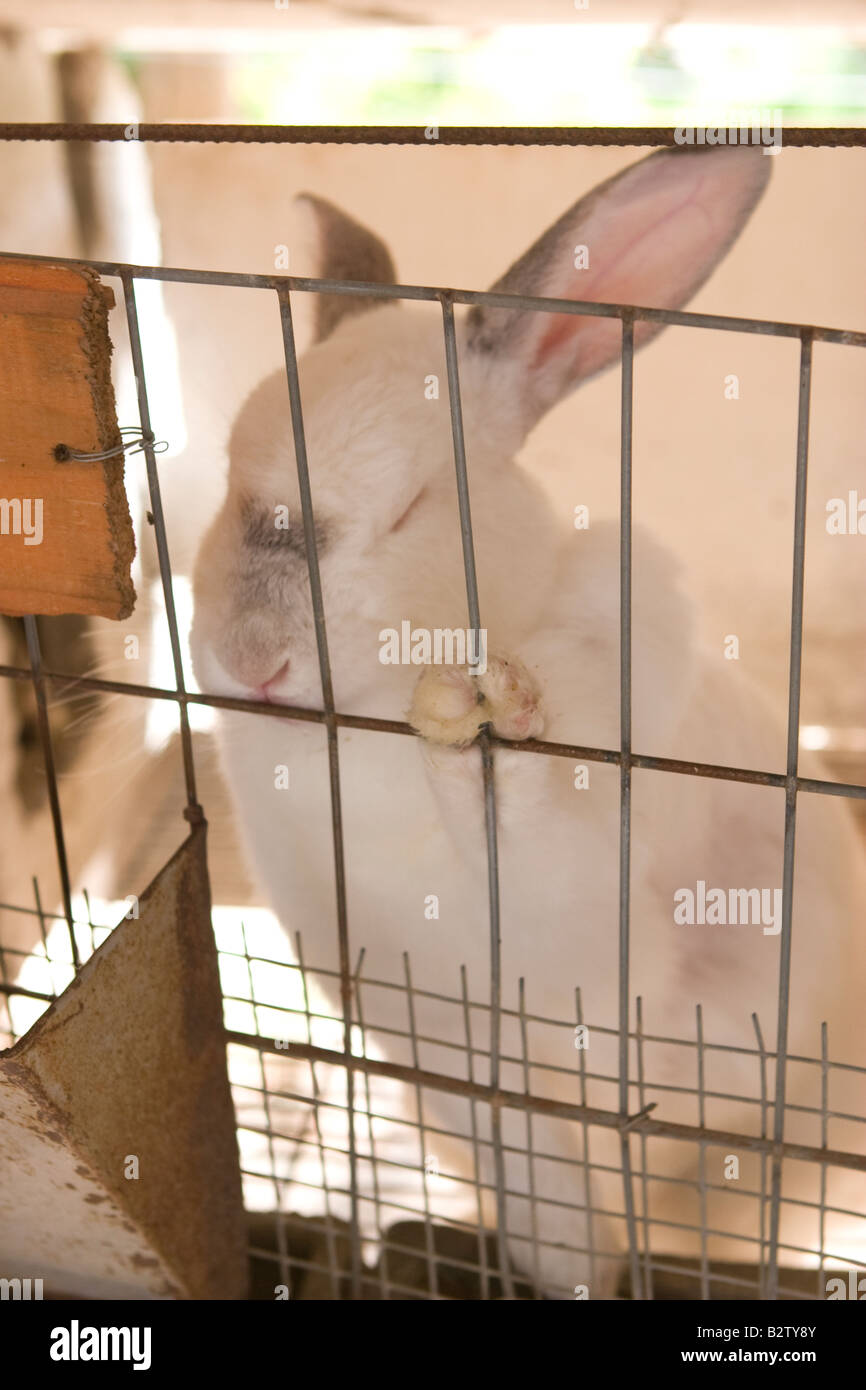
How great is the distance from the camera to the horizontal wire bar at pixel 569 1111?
1091 mm

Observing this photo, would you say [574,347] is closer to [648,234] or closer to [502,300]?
[648,234]

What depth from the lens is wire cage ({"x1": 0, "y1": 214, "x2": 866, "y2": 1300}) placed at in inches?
36.3

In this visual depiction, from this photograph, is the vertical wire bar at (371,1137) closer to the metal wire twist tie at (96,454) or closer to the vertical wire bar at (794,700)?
the vertical wire bar at (794,700)

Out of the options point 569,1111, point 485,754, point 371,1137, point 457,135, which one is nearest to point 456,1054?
point 371,1137

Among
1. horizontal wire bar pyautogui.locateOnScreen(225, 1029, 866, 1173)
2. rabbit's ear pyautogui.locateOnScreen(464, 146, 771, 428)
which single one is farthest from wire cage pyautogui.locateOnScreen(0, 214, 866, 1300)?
rabbit's ear pyautogui.locateOnScreen(464, 146, 771, 428)

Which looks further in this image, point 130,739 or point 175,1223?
point 130,739

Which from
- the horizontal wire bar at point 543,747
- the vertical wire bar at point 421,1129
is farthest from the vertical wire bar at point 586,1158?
the horizontal wire bar at point 543,747

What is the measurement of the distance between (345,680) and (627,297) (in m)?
0.45

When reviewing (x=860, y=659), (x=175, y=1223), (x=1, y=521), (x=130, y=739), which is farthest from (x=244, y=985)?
(x=1, y=521)

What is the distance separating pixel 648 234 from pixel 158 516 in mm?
504
